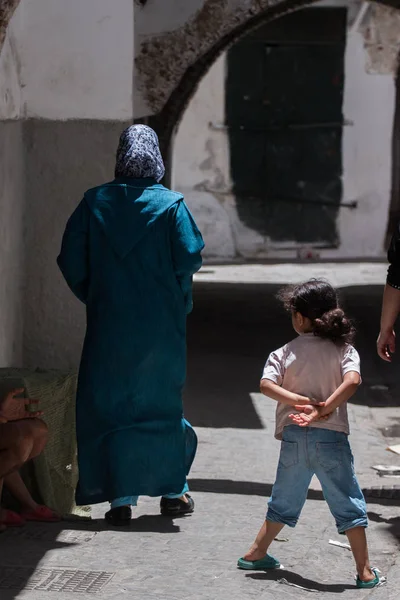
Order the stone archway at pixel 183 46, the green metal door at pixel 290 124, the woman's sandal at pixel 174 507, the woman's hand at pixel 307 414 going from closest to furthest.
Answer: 1. the woman's hand at pixel 307 414
2. the woman's sandal at pixel 174 507
3. the stone archway at pixel 183 46
4. the green metal door at pixel 290 124

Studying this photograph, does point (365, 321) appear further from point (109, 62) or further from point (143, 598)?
point (143, 598)

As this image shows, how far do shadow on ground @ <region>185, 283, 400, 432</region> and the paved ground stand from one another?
3 centimetres

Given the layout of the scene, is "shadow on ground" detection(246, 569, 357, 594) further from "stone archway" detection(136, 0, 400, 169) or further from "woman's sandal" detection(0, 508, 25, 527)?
"stone archway" detection(136, 0, 400, 169)

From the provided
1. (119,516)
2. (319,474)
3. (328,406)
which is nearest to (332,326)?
(328,406)

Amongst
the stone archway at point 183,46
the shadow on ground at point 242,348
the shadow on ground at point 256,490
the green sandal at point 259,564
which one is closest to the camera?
the green sandal at point 259,564

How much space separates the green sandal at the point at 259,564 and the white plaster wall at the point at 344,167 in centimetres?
1499

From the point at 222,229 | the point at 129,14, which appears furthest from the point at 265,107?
the point at 129,14

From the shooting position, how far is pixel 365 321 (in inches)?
491

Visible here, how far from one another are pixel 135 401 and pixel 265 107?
14.9 meters

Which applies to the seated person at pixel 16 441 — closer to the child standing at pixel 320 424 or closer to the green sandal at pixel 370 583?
the child standing at pixel 320 424

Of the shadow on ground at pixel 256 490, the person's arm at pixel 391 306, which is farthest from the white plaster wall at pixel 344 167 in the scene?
the person's arm at pixel 391 306

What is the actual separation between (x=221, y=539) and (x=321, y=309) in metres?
1.17

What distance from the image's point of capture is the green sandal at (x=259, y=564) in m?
4.81

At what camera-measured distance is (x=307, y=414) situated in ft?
14.9
